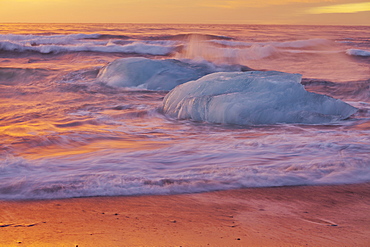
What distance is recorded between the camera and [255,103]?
4.58m

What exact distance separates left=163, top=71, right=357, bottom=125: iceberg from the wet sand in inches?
82.4

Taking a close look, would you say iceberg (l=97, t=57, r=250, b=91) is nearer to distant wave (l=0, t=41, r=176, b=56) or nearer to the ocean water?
the ocean water

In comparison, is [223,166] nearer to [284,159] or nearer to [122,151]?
[284,159]

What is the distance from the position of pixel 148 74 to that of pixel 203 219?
6450mm

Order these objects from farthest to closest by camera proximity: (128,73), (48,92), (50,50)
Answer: (50,50) → (128,73) → (48,92)

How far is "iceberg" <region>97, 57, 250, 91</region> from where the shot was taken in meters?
7.87

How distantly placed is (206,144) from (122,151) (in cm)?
84

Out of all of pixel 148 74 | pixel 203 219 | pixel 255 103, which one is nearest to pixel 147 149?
pixel 203 219

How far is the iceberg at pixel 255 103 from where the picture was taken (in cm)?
452

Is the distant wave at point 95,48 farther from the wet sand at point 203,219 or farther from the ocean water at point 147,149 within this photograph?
the wet sand at point 203,219

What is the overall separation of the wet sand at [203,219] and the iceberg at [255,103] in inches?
82.4

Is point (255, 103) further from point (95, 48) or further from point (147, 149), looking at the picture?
point (95, 48)

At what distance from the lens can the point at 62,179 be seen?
261cm

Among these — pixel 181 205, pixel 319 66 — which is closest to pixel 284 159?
pixel 181 205
